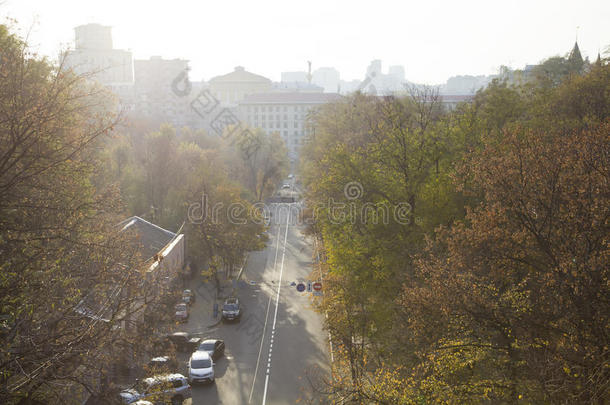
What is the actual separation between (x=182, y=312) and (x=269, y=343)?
6030 mm

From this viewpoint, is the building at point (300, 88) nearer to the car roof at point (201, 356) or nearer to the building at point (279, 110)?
the building at point (279, 110)

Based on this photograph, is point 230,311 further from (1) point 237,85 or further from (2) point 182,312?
(1) point 237,85

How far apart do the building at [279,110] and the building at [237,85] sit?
2536cm

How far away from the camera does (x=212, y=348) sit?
22562mm

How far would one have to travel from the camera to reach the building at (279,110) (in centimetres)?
11206

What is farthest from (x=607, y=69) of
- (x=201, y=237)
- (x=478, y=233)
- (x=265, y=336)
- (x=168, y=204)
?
(x=168, y=204)

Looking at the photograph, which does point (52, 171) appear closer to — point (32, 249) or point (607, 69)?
point (32, 249)

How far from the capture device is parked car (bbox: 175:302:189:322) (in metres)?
27.2

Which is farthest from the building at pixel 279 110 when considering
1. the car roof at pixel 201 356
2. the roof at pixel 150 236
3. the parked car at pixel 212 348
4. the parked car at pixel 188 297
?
the car roof at pixel 201 356

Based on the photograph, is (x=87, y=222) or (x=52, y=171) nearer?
(x=52, y=171)

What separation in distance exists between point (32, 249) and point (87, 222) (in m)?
4.48

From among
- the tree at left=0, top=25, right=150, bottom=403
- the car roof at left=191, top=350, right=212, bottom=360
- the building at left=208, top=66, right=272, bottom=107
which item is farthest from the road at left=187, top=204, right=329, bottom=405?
the building at left=208, top=66, right=272, bottom=107

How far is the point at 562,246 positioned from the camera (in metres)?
10.0

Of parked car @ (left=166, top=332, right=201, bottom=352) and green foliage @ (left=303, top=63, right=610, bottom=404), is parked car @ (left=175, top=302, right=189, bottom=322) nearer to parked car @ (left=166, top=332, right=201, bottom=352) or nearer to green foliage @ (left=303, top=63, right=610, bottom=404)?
parked car @ (left=166, top=332, right=201, bottom=352)
